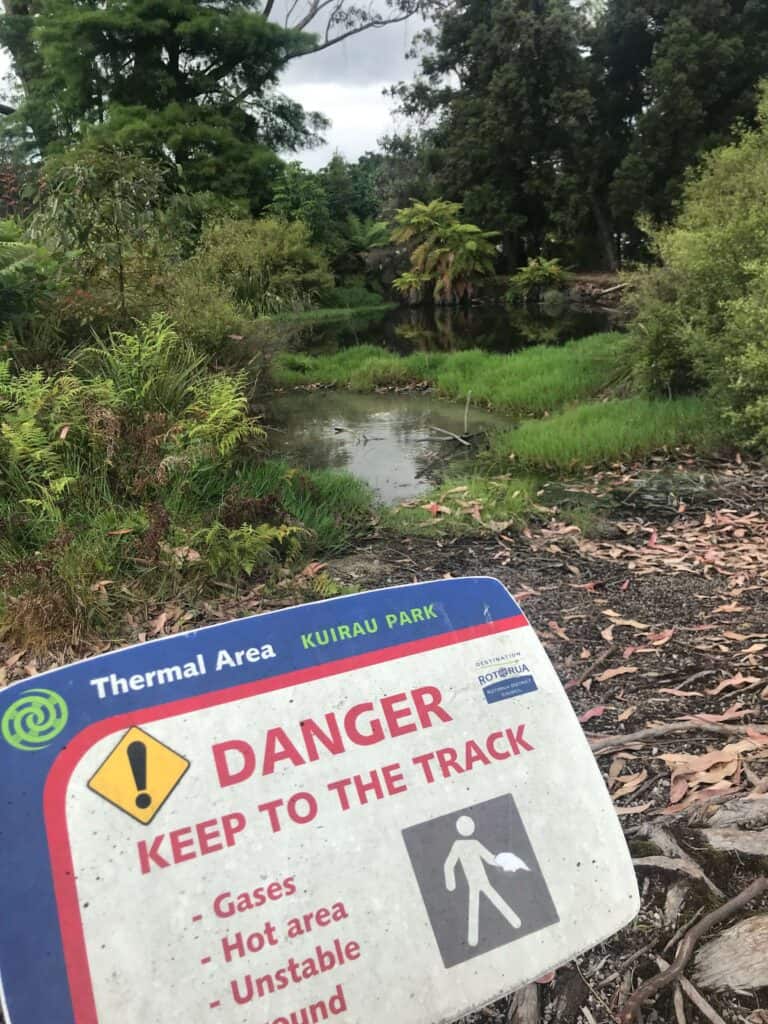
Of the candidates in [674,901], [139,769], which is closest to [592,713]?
[674,901]

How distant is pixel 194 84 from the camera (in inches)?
994

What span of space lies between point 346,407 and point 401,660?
9.39m

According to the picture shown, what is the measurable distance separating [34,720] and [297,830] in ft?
1.46

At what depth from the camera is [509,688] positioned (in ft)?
4.48

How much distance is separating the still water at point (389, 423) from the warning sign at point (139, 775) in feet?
16.0

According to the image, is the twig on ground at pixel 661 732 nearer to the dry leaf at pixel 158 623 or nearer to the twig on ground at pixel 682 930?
the twig on ground at pixel 682 930

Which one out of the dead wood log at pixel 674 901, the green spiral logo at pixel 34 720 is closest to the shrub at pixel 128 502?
the green spiral logo at pixel 34 720

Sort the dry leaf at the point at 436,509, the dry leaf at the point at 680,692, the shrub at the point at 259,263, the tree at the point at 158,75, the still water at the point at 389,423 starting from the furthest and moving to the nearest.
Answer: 1. the tree at the point at 158,75
2. the shrub at the point at 259,263
3. the still water at the point at 389,423
4. the dry leaf at the point at 436,509
5. the dry leaf at the point at 680,692

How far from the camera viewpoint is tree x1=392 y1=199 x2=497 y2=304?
83.1 feet

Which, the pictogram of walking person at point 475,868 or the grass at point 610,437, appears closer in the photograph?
the pictogram of walking person at point 475,868

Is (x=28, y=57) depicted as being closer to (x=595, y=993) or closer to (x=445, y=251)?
(x=445, y=251)

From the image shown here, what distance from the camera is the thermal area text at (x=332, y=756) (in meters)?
1.10

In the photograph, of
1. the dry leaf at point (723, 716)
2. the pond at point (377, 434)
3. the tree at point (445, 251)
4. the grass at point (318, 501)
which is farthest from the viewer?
the tree at point (445, 251)

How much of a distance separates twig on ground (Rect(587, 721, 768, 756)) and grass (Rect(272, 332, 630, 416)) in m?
6.72
